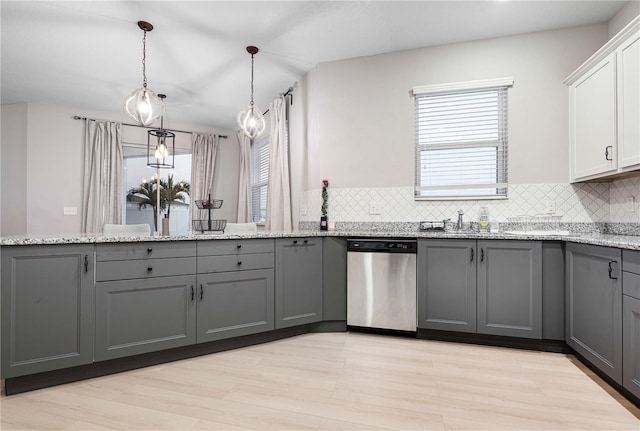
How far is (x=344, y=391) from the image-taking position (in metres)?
1.98

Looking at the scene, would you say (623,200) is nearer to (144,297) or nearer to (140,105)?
(144,297)

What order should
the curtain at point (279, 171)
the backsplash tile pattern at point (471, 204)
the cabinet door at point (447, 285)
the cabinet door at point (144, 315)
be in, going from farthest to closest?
the curtain at point (279, 171)
the backsplash tile pattern at point (471, 204)
the cabinet door at point (447, 285)
the cabinet door at point (144, 315)

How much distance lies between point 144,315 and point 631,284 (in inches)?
113

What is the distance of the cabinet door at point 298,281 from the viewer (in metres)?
2.86

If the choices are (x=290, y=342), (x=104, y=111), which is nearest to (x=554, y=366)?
(x=290, y=342)

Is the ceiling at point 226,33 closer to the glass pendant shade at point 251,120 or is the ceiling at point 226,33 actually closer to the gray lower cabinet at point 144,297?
the glass pendant shade at point 251,120

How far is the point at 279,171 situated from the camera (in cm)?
442

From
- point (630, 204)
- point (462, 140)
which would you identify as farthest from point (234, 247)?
point (630, 204)

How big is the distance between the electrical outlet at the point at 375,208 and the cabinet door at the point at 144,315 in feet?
6.11

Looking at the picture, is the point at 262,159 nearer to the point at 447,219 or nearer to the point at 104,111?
the point at 104,111

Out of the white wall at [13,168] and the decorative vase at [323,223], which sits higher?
the white wall at [13,168]

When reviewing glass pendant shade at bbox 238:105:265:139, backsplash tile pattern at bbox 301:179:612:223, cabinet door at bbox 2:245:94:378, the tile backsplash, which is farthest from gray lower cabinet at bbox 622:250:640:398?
cabinet door at bbox 2:245:94:378

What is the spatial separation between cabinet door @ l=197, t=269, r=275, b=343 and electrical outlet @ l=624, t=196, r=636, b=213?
2872 millimetres

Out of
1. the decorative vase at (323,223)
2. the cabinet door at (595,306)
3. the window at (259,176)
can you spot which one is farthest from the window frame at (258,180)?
the cabinet door at (595,306)
